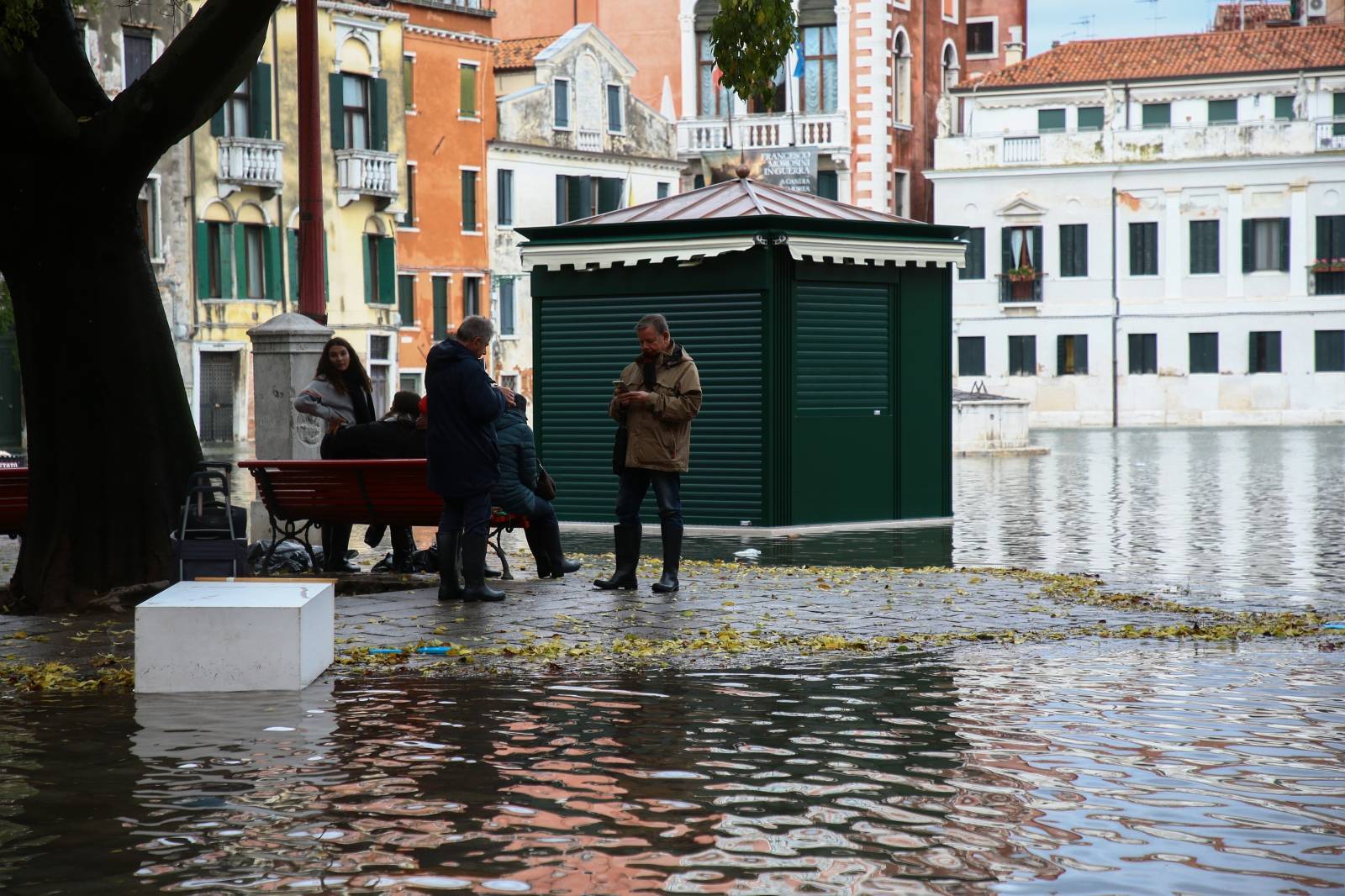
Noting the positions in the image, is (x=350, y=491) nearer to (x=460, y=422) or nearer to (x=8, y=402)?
(x=460, y=422)

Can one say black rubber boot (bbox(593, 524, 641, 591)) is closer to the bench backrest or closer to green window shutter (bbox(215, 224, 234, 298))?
the bench backrest

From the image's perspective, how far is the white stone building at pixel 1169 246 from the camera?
57.4 metres

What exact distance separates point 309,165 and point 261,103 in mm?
34685

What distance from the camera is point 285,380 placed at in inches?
620

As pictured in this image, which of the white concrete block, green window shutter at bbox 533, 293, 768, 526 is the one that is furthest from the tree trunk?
green window shutter at bbox 533, 293, 768, 526

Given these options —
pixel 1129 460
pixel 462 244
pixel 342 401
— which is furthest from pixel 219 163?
pixel 342 401

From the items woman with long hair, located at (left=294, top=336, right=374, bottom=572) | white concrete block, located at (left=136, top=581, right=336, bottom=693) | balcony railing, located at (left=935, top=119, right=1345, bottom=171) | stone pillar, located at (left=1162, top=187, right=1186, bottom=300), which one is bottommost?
white concrete block, located at (left=136, top=581, right=336, bottom=693)

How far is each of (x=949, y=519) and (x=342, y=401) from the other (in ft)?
25.0

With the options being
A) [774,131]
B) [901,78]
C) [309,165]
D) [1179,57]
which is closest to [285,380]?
[309,165]

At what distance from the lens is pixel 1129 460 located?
116ft

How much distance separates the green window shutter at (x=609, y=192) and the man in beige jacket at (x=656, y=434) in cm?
4770

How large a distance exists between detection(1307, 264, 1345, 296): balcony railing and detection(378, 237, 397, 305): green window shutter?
2592cm

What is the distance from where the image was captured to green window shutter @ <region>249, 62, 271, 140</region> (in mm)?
48219

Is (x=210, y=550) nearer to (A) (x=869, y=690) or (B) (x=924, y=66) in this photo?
(A) (x=869, y=690)
